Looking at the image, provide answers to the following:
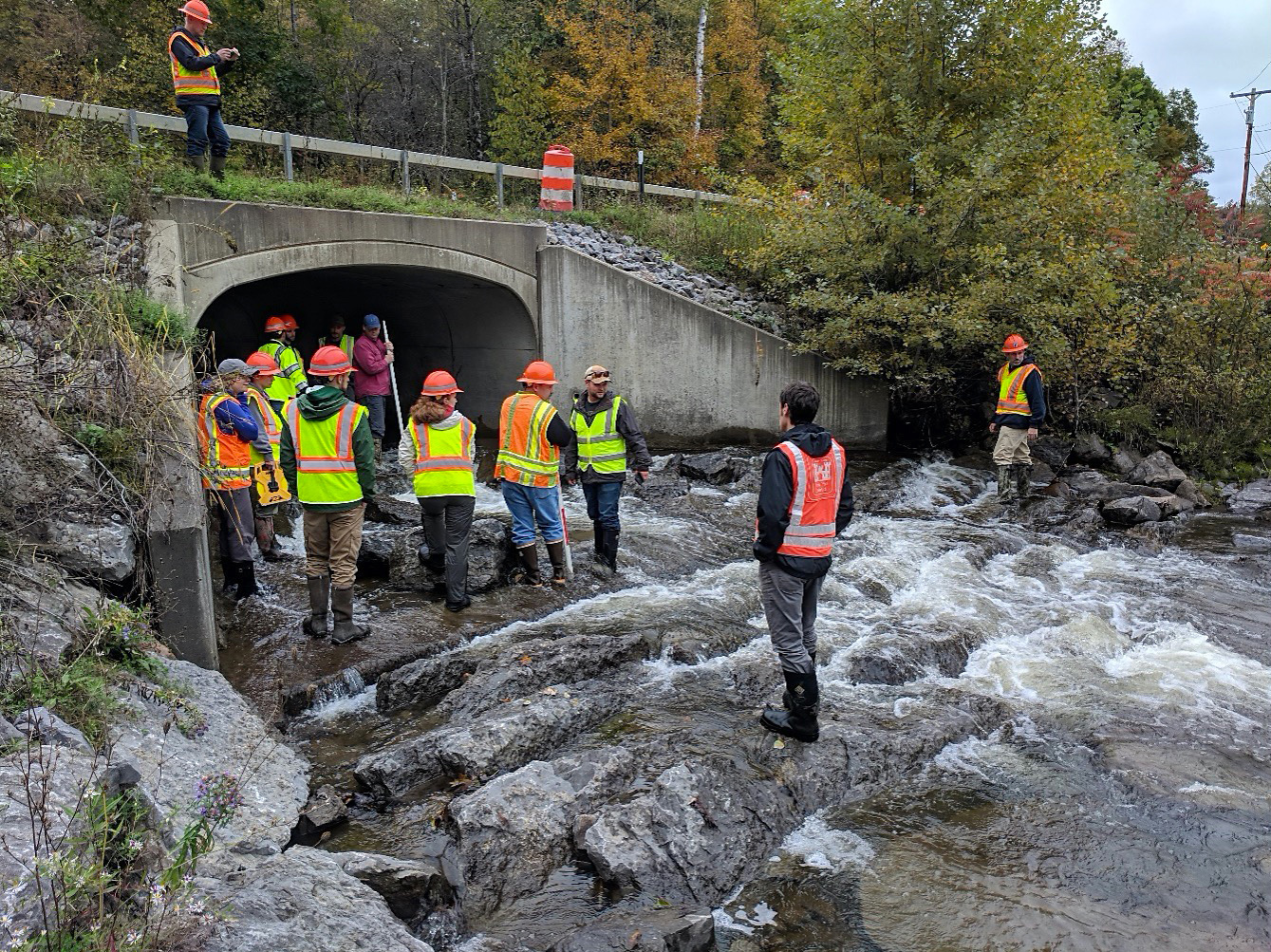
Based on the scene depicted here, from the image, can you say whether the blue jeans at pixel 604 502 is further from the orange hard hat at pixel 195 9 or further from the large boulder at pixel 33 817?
the orange hard hat at pixel 195 9

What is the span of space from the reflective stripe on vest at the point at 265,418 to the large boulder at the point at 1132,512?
10.1 metres

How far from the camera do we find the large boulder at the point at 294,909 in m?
2.82

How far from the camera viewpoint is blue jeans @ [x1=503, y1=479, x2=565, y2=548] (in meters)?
8.18

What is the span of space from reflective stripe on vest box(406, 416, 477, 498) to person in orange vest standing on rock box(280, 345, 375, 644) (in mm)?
621

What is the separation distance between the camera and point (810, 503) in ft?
17.0

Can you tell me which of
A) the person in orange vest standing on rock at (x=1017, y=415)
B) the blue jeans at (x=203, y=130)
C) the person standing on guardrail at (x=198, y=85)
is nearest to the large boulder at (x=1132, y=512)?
the person in orange vest standing on rock at (x=1017, y=415)

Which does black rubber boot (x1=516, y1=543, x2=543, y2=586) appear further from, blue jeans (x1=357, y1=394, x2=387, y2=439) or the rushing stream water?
blue jeans (x1=357, y1=394, x2=387, y2=439)

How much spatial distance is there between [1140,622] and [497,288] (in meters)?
10.2

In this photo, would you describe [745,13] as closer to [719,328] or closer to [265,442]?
[719,328]

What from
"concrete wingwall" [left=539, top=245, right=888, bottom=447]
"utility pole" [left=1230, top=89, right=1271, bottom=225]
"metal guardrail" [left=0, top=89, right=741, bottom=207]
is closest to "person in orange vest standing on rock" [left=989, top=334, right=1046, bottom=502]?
"concrete wingwall" [left=539, top=245, right=888, bottom=447]

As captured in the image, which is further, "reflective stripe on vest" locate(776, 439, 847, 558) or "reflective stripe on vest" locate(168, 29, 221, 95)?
"reflective stripe on vest" locate(168, 29, 221, 95)

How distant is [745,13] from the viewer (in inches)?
1069

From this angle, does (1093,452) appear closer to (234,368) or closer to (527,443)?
(527,443)

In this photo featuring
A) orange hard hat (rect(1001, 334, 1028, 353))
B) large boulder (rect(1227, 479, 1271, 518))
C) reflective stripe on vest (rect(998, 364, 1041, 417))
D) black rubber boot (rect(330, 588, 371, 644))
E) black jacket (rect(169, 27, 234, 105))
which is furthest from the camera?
large boulder (rect(1227, 479, 1271, 518))
